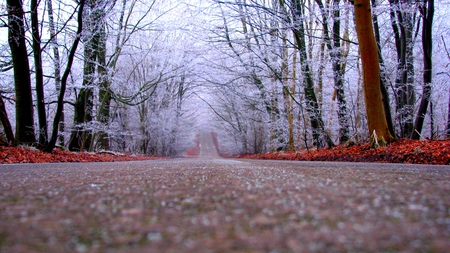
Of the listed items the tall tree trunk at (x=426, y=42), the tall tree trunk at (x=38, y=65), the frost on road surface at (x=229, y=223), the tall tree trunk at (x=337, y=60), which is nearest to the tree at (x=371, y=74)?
the tall tree trunk at (x=426, y=42)

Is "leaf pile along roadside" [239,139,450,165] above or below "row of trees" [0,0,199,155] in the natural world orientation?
below

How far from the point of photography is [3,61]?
26.1 feet

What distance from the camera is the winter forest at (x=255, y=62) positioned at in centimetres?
707

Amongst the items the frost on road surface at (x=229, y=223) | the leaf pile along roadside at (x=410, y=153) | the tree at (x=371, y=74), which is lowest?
the frost on road surface at (x=229, y=223)

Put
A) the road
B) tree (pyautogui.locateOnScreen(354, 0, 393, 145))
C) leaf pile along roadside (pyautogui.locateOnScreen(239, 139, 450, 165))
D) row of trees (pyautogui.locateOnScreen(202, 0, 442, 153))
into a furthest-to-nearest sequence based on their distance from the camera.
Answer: the road, row of trees (pyautogui.locateOnScreen(202, 0, 442, 153)), tree (pyautogui.locateOnScreen(354, 0, 393, 145)), leaf pile along roadside (pyautogui.locateOnScreen(239, 139, 450, 165))

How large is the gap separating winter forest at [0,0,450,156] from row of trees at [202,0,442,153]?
2.1 inches

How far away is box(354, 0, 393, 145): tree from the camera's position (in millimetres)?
5875

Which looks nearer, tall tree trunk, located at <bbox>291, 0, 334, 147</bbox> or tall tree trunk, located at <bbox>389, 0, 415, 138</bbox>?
tall tree trunk, located at <bbox>389, 0, 415, 138</bbox>

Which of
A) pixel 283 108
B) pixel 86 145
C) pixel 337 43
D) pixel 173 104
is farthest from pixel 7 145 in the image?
pixel 173 104

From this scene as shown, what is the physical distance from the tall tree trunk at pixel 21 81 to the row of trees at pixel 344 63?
16.8ft

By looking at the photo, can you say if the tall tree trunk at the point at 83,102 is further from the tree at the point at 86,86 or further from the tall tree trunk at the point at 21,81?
the tall tree trunk at the point at 21,81

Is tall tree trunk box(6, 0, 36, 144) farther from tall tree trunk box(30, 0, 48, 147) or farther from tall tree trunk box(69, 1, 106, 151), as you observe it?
tall tree trunk box(69, 1, 106, 151)

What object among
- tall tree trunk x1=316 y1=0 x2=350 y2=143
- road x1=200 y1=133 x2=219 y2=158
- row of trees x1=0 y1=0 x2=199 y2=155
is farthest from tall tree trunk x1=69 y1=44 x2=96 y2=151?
road x1=200 y1=133 x2=219 y2=158

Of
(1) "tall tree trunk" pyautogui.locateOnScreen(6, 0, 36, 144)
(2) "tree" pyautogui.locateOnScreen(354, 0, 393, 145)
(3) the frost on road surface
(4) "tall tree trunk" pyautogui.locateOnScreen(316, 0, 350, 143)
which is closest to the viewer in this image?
(3) the frost on road surface
